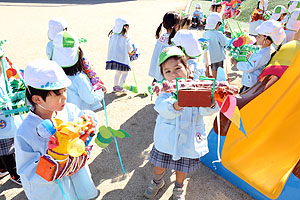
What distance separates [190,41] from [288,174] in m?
1.78

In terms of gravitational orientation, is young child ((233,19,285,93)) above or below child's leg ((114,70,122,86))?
above

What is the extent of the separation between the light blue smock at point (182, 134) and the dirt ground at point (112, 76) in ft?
2.52

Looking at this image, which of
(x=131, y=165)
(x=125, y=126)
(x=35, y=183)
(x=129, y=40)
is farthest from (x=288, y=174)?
(x=129, y=40)

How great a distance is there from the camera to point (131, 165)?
3422 millimetres

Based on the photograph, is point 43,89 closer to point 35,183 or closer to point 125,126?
point 35,183

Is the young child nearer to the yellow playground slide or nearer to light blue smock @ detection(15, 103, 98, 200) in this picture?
the yellow playground slide

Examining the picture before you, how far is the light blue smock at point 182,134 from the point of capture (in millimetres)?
2406

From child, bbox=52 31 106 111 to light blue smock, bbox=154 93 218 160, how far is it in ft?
3.16

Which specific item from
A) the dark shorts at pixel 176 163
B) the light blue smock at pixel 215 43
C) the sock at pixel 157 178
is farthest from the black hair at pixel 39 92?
the light blue smock at pixel 215 43

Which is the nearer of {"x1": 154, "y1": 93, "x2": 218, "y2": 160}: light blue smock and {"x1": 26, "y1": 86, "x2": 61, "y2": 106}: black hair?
{"x1": 26, "y1": 86, "x2": 61, "y2": 106}: black hair

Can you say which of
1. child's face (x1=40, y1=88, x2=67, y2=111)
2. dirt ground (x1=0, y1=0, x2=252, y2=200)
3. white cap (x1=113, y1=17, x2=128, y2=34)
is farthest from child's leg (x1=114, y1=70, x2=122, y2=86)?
child's face (x1=40, y1=88, x2=67, y2=111)

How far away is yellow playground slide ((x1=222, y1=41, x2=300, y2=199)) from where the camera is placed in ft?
8.01

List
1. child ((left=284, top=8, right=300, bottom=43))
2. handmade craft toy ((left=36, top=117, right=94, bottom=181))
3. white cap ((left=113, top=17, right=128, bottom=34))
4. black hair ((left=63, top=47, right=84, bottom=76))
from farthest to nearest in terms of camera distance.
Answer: child ((left=284, top=8, right=300, bottom=43))
white cap ((left=113, top=17, right=128, bottom=34))
black hair ((left=63, top=47, right=84, bottom=76))
handmade craft toy ((left=36, top=117, right=94, bottom=181))

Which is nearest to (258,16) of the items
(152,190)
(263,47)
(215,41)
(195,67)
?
(215,41)
